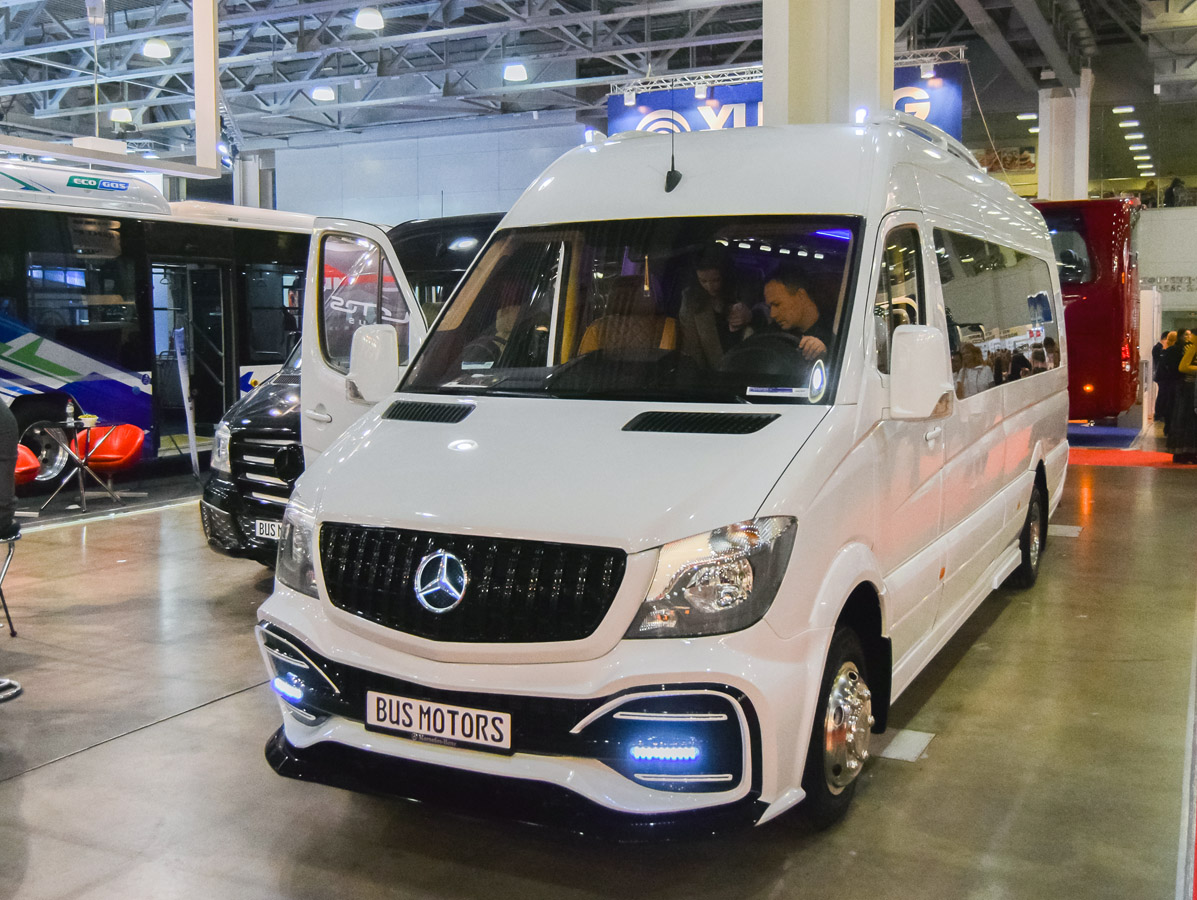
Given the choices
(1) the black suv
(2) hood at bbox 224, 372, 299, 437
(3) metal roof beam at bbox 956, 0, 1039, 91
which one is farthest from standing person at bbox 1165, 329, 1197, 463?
(2) hood at bbox 224, 372, 299, 437

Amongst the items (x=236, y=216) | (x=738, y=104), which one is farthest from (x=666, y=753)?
(x=236, y=216)

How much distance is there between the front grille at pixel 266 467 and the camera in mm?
7117

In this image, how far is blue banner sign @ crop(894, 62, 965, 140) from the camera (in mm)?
12297

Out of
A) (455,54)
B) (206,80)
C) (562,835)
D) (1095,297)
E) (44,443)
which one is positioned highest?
(455,54)

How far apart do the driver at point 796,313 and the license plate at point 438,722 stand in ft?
5.09

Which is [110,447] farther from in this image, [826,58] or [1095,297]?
[1095,297]

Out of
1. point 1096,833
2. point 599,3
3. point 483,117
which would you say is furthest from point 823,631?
point 483,117

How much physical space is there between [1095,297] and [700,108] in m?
5.98

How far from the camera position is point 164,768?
443 centimetres

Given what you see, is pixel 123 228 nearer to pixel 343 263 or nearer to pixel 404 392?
pixel 343 263

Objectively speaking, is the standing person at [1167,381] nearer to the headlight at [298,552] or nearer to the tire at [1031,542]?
the tire at [1031,542]

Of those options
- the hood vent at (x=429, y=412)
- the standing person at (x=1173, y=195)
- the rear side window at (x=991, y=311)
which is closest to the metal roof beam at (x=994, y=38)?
the standing person at (x=1173, y=195)

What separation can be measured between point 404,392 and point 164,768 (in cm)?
164

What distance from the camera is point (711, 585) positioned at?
123 inches
